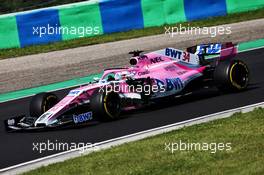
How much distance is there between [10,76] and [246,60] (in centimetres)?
531

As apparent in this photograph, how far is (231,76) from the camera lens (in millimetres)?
11969

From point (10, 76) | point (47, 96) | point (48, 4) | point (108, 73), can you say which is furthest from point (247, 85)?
point (48, 4)

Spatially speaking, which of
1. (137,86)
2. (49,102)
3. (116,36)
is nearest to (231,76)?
(137,86)

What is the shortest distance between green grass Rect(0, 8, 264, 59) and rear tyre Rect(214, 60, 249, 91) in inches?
304

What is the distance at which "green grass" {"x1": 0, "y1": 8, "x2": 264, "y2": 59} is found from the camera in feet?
61.6

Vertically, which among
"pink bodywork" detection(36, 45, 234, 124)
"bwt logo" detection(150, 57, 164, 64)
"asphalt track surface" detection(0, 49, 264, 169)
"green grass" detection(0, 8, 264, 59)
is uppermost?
"bwt logo" detection(150, 57, 164, 64)

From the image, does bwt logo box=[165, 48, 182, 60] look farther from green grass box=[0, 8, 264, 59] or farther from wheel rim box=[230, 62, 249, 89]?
green grass box=[0, 8, 264, 59]

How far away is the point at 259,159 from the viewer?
7.38m

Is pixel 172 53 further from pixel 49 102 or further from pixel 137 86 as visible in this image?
pixel 49 102

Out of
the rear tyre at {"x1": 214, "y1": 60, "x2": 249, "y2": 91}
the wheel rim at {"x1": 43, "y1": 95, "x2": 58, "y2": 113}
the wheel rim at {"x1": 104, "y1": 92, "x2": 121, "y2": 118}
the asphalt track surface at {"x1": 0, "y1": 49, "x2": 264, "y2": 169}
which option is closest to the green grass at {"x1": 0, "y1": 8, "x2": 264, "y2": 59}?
the asphalt track surface at {"x1": 0, "y1": 49, "x2": 264, "y2": 169}

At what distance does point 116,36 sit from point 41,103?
904cm

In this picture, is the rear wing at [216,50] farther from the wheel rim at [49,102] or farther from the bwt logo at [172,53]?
the wheel rim at [49,102]

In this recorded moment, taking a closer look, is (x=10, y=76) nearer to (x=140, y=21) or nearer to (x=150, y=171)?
(x=140, y=21)

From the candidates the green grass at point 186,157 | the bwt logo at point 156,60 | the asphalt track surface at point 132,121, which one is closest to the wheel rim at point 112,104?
the asphalt track surface at point 132,121
